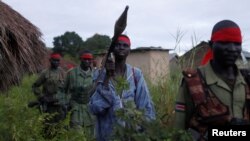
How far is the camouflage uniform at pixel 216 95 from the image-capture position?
3.14 metres

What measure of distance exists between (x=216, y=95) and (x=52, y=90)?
6.75 meters

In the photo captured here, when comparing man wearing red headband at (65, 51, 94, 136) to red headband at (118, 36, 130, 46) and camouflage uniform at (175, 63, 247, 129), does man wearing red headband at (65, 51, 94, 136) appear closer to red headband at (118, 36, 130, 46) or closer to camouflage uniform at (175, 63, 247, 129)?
red headband at (118, 36, 130, 46)

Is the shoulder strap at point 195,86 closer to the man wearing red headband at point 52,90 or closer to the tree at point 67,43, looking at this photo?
the man wearing red headband at point 52,90

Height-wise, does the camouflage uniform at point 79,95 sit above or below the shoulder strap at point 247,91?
below

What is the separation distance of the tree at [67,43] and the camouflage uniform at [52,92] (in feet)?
134

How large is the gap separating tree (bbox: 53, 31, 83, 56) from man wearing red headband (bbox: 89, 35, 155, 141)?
1822 inches

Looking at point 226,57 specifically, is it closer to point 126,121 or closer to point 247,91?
point 247,91

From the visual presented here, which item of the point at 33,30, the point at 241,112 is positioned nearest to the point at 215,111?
the point at 241,112

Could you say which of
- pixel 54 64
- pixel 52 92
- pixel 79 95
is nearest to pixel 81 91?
pixel 79 95

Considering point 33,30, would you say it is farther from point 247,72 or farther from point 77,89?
point 247,72

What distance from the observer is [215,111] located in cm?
303

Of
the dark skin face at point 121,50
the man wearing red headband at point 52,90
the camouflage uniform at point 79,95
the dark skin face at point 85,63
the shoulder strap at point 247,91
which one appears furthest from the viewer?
the man wearing red headband at point 52,90

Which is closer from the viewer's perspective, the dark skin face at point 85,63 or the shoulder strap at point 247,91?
the shoulder strap at point 247,91

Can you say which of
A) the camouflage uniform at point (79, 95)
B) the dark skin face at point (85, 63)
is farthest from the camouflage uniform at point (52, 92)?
the dark skin face at point (85, 63)
